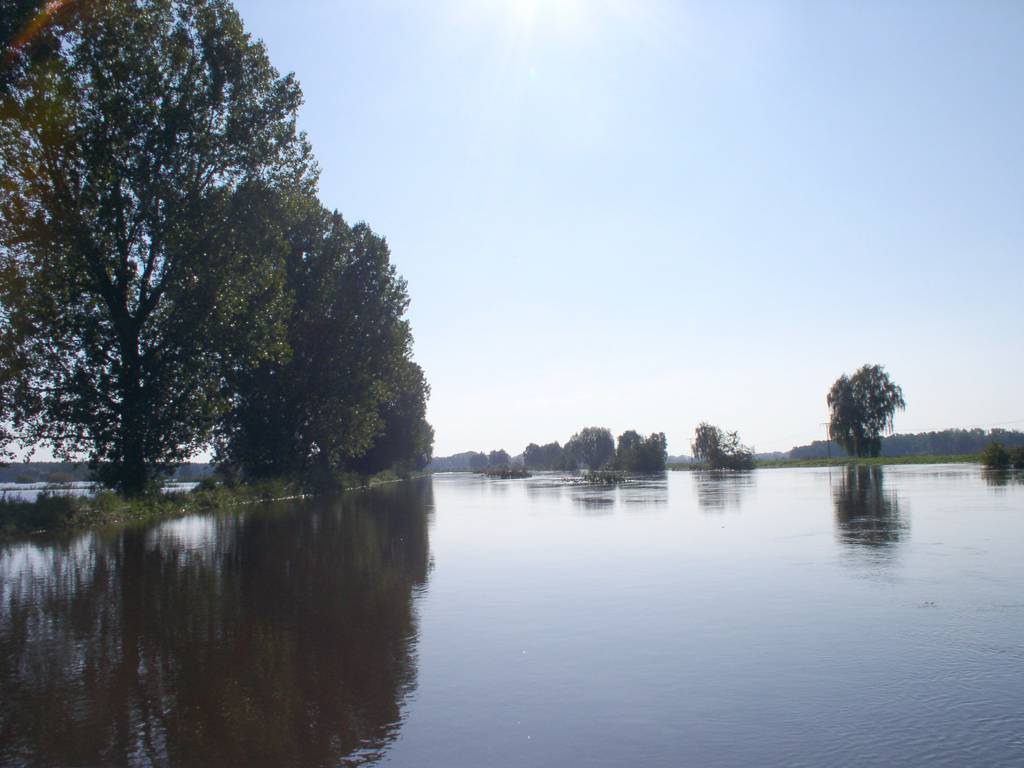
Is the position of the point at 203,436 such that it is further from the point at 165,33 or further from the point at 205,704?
the point at 205,704

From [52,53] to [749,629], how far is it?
26.6 meters

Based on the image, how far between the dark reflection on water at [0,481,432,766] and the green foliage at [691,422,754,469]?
10780cm

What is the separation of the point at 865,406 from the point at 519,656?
106 metres

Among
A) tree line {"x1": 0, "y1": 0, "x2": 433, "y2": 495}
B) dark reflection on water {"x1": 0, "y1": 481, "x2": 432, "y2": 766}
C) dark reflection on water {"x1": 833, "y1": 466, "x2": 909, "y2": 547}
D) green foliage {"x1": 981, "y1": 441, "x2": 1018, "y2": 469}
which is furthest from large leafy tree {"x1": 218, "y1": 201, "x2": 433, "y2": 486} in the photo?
green foliage {"x1": 981, "y1": 441, "x2": 1018, "y2": 469}

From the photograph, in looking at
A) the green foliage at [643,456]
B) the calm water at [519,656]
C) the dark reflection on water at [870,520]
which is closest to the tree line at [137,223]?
the calm water at [519,656]

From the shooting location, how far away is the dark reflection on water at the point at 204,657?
18.5ft

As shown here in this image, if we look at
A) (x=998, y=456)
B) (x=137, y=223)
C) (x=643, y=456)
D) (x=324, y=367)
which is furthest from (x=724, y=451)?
(x=137, y=223)

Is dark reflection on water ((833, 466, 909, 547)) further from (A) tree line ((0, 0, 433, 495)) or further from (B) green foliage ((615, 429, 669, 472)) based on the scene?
(B) green foliage ((615, 429, 669, 472))

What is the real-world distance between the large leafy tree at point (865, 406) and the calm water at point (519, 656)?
92993 millimetres

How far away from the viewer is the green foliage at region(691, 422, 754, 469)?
387ft

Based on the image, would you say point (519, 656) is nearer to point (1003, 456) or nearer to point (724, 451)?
point (1003, 456)

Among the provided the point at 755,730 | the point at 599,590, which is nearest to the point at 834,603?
the point at 599,590

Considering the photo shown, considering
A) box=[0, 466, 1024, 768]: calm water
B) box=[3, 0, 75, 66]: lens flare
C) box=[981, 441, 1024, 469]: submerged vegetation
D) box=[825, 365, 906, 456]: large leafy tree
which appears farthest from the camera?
box=[825, 365, 906, 456]: large leafy tree

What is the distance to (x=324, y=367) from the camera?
46938 mm
